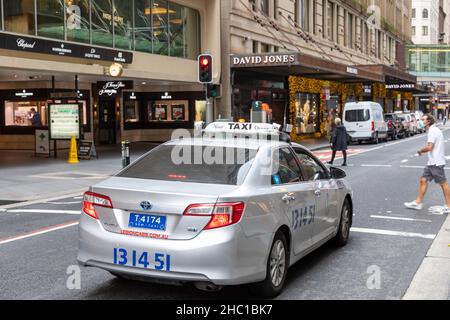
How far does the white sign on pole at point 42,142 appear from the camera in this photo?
2377 cm

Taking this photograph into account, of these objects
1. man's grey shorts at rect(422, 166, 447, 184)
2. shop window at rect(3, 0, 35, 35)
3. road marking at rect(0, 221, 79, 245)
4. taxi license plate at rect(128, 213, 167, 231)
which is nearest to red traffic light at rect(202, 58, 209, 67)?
shop window at rect(3, 0, 35, 35)

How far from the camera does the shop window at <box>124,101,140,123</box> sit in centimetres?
3366

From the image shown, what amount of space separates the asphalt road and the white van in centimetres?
2157

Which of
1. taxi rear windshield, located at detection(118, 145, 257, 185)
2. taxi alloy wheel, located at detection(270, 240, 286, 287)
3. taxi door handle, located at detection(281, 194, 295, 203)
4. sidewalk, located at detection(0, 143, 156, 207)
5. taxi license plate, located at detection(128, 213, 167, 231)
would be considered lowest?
sidewalk, located at detection(0, 143, 156, 207)

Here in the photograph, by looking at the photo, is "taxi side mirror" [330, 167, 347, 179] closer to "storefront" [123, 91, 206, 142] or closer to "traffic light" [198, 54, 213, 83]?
"traffic light" [198, 54, 213, 83]

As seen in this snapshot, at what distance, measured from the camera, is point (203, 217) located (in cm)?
497

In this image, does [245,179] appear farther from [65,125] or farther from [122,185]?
[65,125]

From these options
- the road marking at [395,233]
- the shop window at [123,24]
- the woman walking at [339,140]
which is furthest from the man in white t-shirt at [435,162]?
the shop window at [123,24]

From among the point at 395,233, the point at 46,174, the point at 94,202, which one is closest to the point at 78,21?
the point at 46,174

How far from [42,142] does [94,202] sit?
1954 cm

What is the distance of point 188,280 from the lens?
4949 mm

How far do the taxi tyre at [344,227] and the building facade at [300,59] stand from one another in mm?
21392

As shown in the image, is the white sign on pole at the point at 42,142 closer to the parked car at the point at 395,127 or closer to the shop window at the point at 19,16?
the shop window at the point at 19,16
